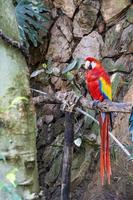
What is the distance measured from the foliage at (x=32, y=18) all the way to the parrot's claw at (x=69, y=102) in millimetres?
1583

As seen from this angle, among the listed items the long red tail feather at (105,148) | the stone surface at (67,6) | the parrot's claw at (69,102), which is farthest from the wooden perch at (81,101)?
the stone surface at (67,6)

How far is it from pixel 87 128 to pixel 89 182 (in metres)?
0.37

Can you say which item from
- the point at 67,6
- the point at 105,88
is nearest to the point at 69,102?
the point at 105,88

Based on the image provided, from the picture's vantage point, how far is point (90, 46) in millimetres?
3064

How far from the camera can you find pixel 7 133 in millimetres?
989

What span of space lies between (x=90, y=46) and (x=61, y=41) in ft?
0.77

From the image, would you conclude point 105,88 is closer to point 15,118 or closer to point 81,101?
point 81,101

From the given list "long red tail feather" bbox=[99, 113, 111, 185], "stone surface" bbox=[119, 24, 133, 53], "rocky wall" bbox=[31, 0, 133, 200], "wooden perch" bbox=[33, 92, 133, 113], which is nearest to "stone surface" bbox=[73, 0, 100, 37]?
"rocky wall" bbox=[31, 0, 133, 200]

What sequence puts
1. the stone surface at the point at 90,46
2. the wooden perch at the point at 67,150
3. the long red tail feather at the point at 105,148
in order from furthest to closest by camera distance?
the stone surface at the point at 90,46 → the long red tail feather at the point at 105,148 → the wooden perch at the point at 67,150

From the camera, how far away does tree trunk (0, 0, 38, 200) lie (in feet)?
3.24

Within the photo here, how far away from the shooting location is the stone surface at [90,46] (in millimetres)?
3051

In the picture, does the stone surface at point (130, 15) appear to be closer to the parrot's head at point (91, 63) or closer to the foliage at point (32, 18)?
the foliage at point (32, 18)

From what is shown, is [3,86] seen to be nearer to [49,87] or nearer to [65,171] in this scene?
[65,171]

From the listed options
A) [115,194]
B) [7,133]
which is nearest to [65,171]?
[7,133]
